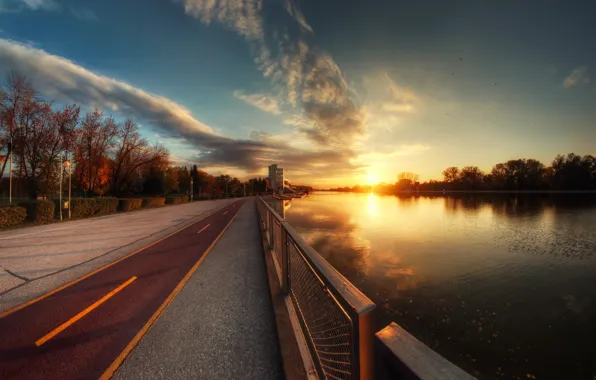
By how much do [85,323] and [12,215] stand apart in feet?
61.0

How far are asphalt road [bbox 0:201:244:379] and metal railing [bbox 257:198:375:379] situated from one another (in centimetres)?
273

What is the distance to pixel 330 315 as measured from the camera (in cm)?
252

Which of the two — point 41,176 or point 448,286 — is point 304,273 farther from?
point 41,176

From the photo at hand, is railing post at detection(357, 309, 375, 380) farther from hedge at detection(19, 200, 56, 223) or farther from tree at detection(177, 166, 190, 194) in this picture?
tree at detection(177, 166, 190, 194)

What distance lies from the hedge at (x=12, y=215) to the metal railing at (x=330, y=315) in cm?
2049

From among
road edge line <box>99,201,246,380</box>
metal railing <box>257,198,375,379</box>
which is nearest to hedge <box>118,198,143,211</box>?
road edge line <box>99,201,246,380</box>

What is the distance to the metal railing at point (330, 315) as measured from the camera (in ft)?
4.66

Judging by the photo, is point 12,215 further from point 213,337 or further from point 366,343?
point 366,343

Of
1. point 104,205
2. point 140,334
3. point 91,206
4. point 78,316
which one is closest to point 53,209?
point 91,206

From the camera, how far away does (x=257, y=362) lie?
3098mm

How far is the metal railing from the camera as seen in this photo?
1.42 meters

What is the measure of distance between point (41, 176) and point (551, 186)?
14861cm

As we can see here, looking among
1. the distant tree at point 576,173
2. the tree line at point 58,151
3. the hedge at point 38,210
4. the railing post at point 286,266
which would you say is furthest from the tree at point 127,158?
the distant tree at point 576,173

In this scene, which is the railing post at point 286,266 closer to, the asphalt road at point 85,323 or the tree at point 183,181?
the asphalt road at point 85,323
